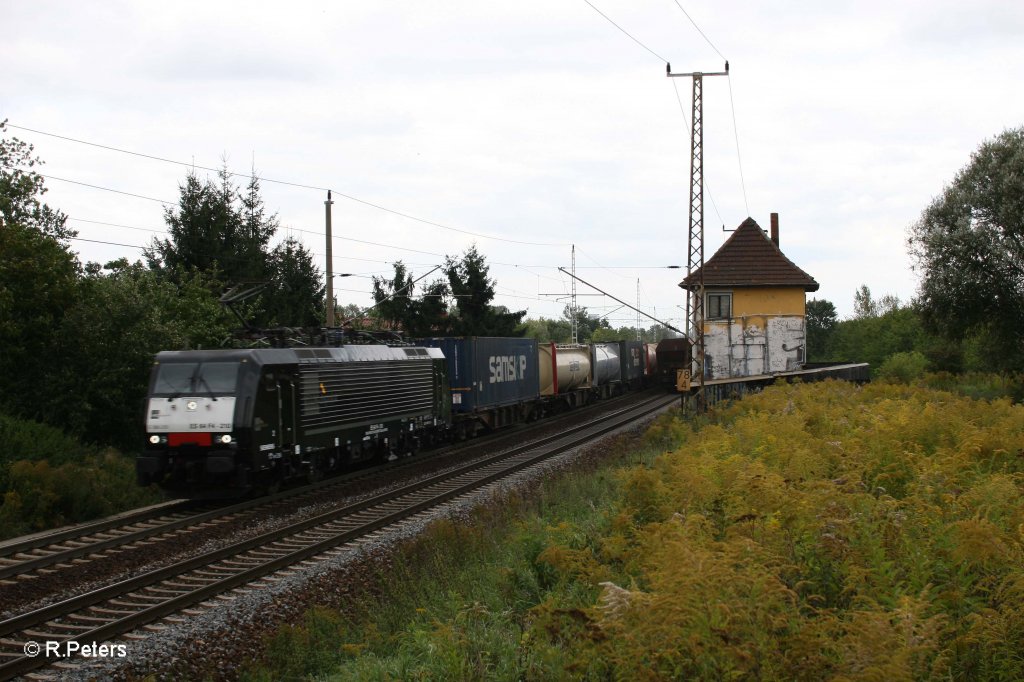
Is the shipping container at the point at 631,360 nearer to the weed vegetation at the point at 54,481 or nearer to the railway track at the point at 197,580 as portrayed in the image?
the railway track at the point at 197,580

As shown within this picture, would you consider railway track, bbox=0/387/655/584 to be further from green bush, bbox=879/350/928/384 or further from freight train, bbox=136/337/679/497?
green bush, bbox=879/350/928/384

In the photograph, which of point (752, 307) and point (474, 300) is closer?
point (752, 307)

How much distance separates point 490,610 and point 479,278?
41628 mm

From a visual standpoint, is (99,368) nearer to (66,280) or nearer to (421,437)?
(66,280)

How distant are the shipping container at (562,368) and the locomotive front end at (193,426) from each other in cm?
2147

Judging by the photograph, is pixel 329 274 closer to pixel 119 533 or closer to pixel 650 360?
pixel 119 533

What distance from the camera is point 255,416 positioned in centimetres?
1577

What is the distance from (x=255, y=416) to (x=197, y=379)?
4.35 feet

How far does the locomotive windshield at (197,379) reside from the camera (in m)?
15.9

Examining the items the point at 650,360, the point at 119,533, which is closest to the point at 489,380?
the point at 119,533

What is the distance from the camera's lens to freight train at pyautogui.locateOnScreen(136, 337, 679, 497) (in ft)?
51.5

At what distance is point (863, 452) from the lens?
10375 mm

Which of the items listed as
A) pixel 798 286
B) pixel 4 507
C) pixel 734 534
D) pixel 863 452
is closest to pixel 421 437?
pixel 4 507

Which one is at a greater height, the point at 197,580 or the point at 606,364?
the point at 606,364
